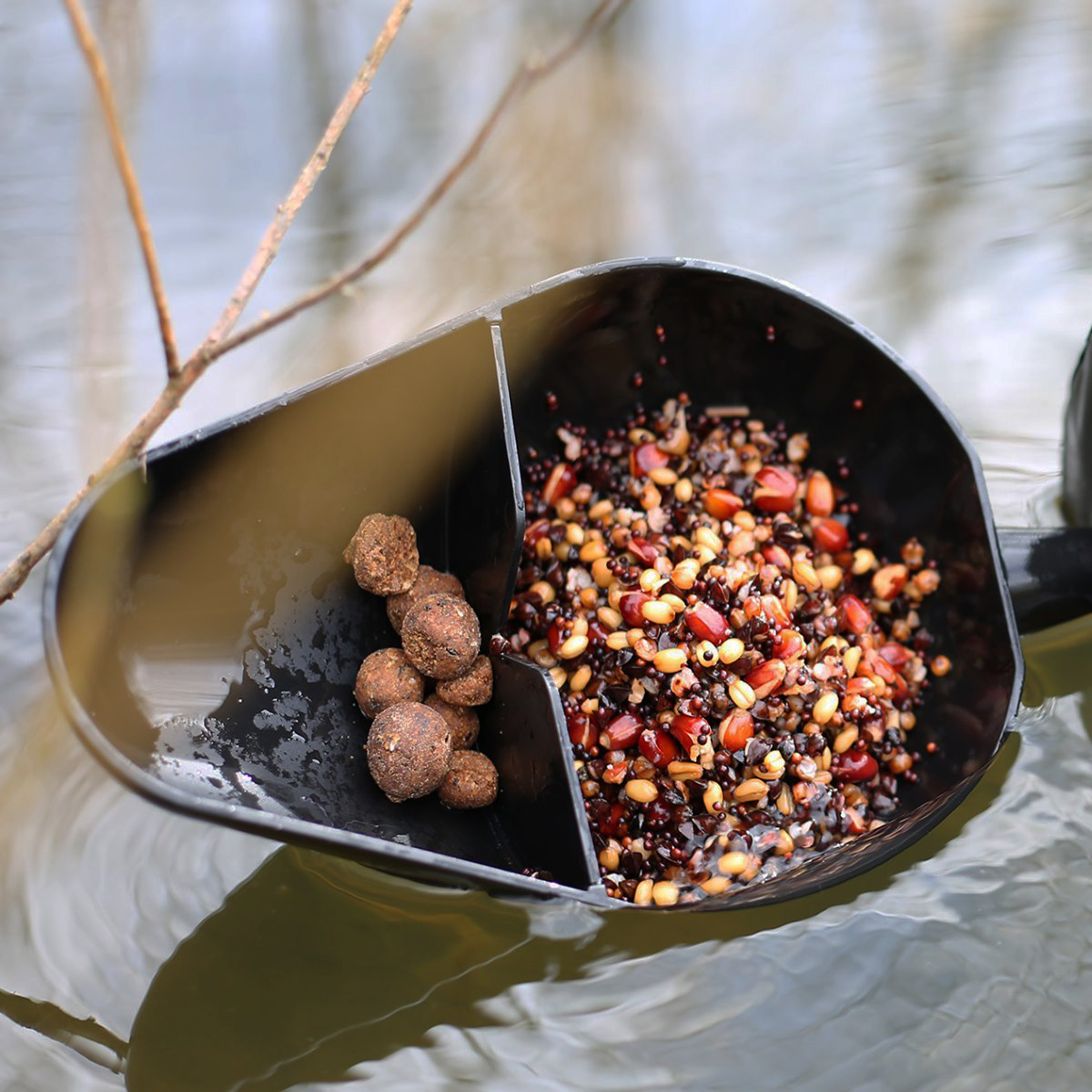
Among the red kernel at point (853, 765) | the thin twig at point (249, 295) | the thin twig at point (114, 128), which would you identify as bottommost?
the red kernel at point (853, 765)

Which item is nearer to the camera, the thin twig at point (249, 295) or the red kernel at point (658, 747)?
the thin twig at point (249, 295)

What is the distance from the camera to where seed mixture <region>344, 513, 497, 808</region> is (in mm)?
653

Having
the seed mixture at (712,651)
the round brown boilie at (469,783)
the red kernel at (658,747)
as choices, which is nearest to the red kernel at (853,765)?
the seed mixture at (712,651)

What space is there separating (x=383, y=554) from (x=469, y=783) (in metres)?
0.17

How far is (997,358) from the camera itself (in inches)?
42.2

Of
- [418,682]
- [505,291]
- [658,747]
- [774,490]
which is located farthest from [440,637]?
[505,291]

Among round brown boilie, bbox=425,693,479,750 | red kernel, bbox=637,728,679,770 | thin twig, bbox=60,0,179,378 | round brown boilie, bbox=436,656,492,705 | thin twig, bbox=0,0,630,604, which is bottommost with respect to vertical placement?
red kernel, bbox=637,728,679,770

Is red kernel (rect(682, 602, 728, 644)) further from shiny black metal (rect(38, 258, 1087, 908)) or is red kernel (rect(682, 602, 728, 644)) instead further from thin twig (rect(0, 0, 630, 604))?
thin twig (rect(0, 0, 630, 604))

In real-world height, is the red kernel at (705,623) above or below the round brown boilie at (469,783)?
above

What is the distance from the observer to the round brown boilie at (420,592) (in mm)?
729

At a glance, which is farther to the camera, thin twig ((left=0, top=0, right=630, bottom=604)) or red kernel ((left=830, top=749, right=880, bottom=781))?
red kernel ((left=830, top=749, right=880, bottom=781))

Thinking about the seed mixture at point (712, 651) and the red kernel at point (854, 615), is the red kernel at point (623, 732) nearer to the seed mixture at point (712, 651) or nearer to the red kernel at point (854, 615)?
the seed mixture at point (712, 651)

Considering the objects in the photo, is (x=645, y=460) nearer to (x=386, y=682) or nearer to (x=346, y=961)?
(x=386, y=682)

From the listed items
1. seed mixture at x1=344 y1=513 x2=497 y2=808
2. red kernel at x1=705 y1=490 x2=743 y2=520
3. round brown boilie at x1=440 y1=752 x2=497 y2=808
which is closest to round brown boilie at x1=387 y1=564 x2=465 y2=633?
seed mixture at x1=344 y1=513 x2=497 y2=808
